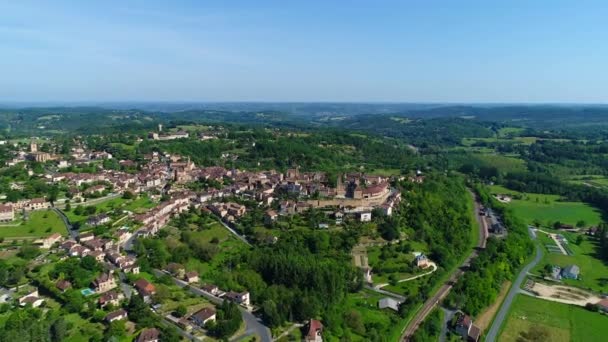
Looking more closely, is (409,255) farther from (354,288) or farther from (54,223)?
(54,223)

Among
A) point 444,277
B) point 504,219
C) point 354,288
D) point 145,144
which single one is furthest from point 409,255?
point 145,144

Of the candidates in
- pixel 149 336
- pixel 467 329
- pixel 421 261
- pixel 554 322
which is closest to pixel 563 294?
pixel 554 322

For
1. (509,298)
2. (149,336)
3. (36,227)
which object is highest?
(36,227)

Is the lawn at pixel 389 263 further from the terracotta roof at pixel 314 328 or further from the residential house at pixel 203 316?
the residential house at pixel 203 316

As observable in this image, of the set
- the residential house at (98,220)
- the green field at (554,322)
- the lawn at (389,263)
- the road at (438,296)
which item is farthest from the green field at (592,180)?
the residential house at (98,220)

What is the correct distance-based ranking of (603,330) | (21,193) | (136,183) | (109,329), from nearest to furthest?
1. (109,329)
2. (603,330)
3. (21,193)
4. (136,183)

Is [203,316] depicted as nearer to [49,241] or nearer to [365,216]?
[49,241]
